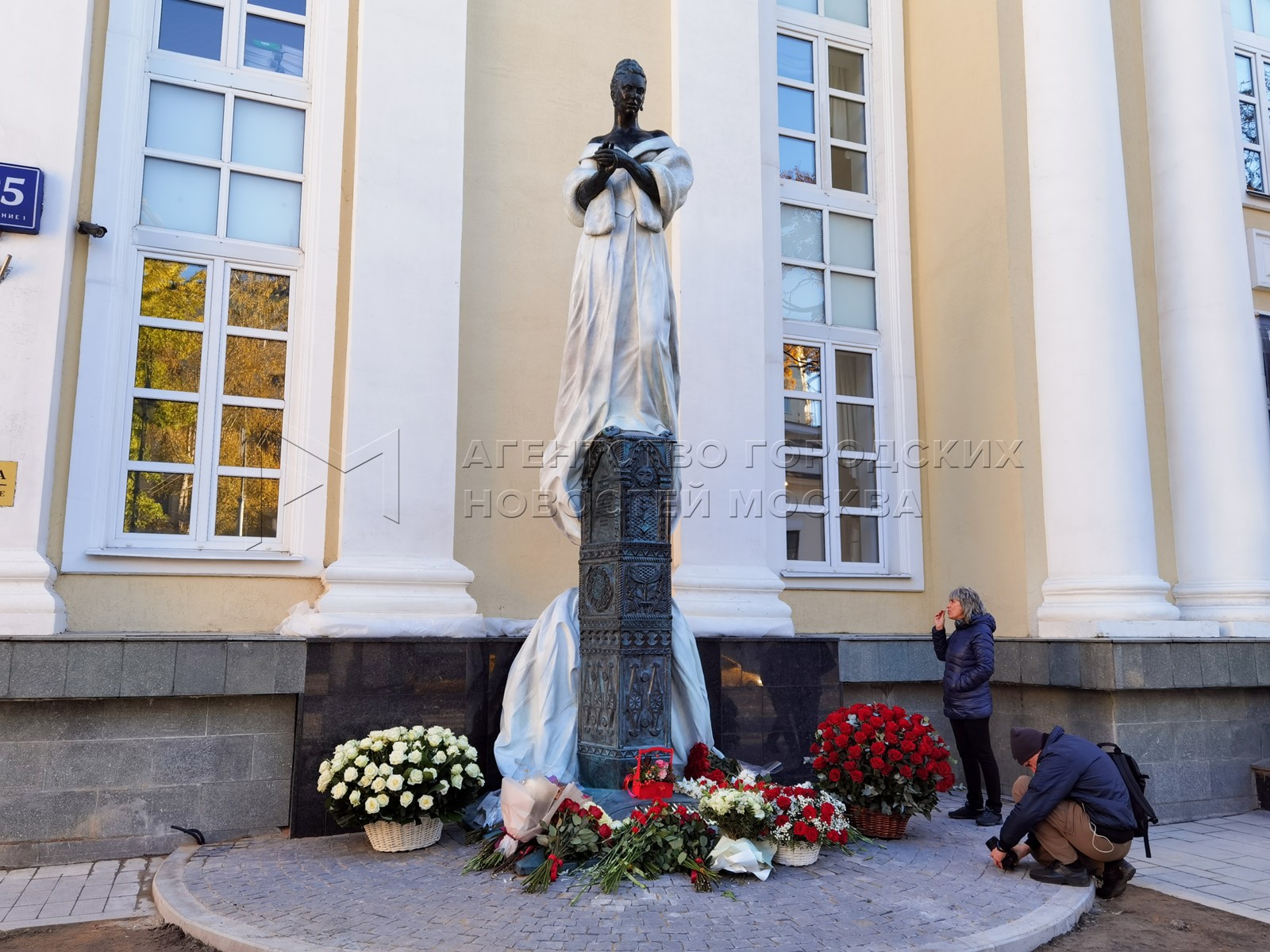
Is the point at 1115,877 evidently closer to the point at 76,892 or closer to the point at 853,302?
the point at 76,892

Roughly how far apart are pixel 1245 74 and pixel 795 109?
4.89 metres

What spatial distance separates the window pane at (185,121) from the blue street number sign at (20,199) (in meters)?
0.95

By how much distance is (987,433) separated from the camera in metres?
9.20

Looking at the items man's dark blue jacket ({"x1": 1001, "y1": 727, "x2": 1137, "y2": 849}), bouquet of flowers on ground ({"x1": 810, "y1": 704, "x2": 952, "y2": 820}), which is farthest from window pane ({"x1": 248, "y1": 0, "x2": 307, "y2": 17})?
man's dark blue jacket ({"x1": 1001, "y1": 727, "x2": 1137, "y2": 849})

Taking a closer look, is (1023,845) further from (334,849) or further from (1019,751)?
(334,849)

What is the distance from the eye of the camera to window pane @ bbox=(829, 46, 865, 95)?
10.1 meters

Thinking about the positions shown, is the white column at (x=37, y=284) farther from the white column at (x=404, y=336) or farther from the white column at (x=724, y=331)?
the white column at (x=724, y=331)

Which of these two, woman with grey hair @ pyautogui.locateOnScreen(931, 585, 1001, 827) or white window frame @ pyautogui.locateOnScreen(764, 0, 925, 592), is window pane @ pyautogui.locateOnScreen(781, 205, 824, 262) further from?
woman with grey hair @ pyautogui.locateOnScreen(931, 585, 1001, 827)

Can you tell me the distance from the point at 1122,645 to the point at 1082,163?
4070 millimetres

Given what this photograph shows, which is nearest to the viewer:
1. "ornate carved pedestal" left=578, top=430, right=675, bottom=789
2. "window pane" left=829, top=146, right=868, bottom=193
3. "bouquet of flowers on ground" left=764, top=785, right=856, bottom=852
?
"bouquet of flowers on ground" left=764, top=785, right=856, bottom=852

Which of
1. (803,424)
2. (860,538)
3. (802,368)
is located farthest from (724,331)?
(860,538)

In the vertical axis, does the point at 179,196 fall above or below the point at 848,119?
below

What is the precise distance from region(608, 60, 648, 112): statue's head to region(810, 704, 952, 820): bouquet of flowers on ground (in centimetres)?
410

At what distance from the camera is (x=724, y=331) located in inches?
338
